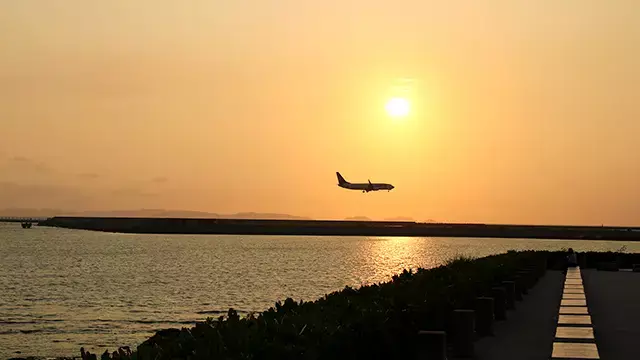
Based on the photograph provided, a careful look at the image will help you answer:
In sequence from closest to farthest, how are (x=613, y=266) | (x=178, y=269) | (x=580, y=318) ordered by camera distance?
(x=580, y=318)
(x=613, y=266)
(x=178, y=269)

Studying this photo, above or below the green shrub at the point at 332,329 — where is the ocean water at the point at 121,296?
below

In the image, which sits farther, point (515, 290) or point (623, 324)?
point (515, 290)

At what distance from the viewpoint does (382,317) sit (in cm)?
1509

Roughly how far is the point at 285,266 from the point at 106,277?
87.7 feet

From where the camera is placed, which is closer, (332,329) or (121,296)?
(332,329)

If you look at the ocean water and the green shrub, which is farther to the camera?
the ocean water

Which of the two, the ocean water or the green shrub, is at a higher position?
the green shrub

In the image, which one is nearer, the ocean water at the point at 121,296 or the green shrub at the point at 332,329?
the green shrub at the point at 332,329

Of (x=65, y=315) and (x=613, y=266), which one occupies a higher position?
(x=613, y=266)

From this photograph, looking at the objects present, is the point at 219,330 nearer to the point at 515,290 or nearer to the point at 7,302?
the point at 515,290

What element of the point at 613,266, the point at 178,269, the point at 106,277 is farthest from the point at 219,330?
the point at 178,269

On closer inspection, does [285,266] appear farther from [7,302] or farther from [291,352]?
[291,352]

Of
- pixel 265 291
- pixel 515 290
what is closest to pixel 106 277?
pixel 265 291

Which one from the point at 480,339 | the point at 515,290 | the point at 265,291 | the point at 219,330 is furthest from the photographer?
the point at 265,291
